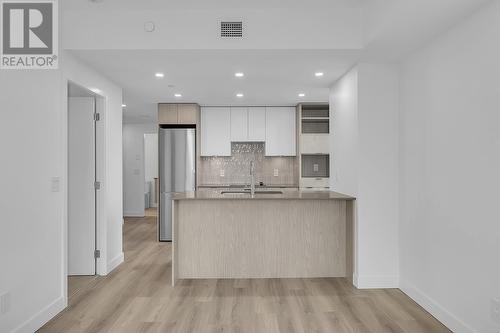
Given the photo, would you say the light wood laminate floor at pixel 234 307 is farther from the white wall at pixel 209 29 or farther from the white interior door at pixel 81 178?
the white wall at pixel 209 29

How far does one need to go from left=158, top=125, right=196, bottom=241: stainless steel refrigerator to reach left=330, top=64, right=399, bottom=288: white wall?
3286 mm

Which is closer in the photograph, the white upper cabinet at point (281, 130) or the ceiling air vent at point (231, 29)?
the ceiling air vent at point (231, 29)

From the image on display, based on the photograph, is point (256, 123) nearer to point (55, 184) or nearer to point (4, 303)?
point (55, 184)

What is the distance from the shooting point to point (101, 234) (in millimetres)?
4328

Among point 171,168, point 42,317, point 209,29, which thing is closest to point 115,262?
point 42,317

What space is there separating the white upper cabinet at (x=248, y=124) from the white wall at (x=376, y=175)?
114 inches

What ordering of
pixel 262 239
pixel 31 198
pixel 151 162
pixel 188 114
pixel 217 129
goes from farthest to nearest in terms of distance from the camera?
pixel 151 162, pixel 217 129, pixel 188 114, pixel 262 239, pixel 31 198

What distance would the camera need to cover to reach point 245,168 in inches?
274

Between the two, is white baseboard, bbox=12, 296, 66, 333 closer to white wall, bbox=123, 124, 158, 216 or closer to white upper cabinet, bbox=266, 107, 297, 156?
white upper cabinet, bbox=266, 107, 297, 156

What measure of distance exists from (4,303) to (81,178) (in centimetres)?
200

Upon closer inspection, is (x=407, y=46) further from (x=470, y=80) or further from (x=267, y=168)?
(x=267, y=168)

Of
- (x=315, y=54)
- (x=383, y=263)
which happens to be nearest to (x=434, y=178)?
(x=383, y=263)

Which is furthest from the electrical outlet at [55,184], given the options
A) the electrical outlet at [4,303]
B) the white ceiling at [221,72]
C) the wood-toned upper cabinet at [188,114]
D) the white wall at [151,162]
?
the white wall at [151,162]

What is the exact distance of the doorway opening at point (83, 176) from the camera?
4.30 metres
